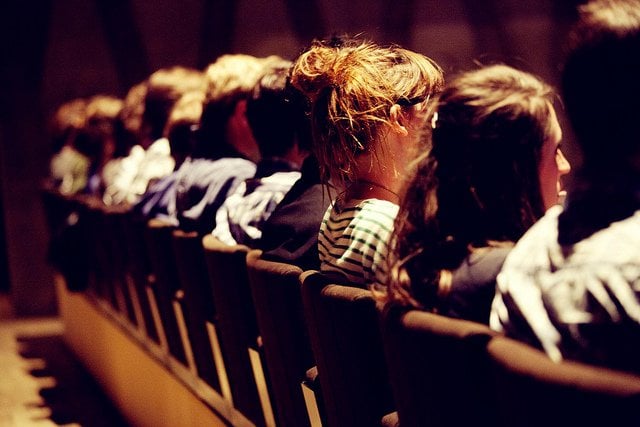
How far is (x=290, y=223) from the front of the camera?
218cm

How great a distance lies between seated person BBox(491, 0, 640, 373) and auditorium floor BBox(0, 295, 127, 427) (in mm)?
3193

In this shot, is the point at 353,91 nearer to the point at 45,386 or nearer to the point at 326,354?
the point at 326,354

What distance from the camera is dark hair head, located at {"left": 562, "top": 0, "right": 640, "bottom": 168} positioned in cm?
114

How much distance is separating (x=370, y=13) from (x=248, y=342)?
7.79 m

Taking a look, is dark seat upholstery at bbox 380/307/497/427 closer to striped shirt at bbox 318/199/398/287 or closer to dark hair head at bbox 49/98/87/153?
striped shirt at bbox 318/199/398/287

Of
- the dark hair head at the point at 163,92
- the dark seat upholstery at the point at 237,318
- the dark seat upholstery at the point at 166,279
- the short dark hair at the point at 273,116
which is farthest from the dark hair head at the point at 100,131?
the dark seat upholstery at the point at 237,318

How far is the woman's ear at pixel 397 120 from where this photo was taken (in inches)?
78.9

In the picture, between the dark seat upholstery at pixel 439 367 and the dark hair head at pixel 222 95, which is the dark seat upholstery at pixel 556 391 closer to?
the dark seat upholstery at pixel 439 367

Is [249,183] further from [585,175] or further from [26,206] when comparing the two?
[26,206]

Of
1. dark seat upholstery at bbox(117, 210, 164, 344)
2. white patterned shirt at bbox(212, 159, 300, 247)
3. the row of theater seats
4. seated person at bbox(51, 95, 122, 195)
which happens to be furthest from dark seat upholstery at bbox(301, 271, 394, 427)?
seated person at bbox(51, 95, 122, 195)

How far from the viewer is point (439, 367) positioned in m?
1.25

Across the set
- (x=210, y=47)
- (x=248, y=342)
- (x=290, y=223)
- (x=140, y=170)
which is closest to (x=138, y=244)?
(x=140, y=170)

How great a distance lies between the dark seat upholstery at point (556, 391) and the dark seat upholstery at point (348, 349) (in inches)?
18.1

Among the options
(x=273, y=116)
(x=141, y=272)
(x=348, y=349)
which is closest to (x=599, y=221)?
(x=348, y=349)
